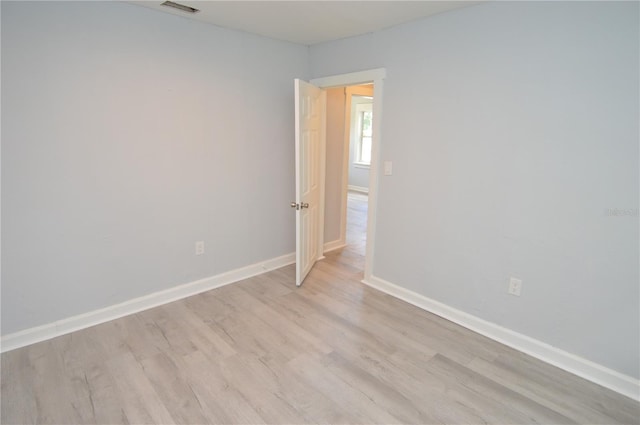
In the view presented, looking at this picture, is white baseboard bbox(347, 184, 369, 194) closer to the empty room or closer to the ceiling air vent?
the empty room

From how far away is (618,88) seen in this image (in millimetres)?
1863

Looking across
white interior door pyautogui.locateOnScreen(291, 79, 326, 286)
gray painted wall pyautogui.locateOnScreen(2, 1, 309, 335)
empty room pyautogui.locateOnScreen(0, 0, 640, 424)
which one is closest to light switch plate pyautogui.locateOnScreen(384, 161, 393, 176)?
empty room pyautogui.locateOnScreen(0, 0, 640, 424)

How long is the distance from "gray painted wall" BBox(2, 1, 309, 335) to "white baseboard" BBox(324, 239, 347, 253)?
1.17 metres

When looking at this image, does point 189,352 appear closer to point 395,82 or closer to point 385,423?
point 385,423

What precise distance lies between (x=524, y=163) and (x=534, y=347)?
127cm

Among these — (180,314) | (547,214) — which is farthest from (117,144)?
(547,214)

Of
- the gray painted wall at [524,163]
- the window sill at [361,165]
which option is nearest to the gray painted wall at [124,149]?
the gray painted wall at [524,163]

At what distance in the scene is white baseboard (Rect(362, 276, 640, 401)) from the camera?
202 cm

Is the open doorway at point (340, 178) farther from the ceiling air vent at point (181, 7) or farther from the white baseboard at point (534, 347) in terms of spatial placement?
the ceiling air vent at point (181, 7)

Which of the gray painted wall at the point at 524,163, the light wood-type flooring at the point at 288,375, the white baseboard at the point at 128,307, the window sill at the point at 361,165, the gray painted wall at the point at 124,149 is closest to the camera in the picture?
the light wood-type flooring at the point at 288,375

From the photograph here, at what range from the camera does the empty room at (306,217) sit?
193cm

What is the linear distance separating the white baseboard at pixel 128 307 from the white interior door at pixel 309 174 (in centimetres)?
50

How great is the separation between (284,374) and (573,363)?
1856 millimetres

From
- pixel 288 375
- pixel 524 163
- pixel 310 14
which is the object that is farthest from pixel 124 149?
pixel 524 163
